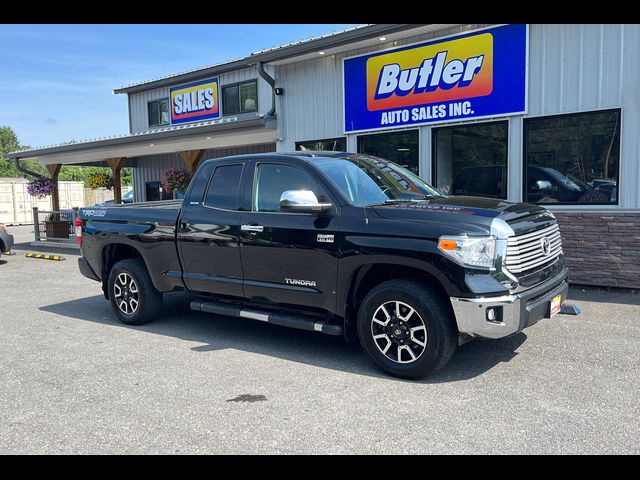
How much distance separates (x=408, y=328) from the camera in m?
4.61

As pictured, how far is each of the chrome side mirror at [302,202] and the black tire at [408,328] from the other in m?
0.91

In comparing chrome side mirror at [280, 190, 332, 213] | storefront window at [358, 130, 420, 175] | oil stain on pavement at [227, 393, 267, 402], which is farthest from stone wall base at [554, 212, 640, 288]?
oil stain on pavement at [227, 393, 267, 402]

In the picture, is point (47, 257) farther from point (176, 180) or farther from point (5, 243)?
point (176, 180)

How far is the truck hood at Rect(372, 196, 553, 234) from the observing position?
4453mm

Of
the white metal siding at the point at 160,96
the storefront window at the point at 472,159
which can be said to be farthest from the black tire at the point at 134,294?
the white metal siding at the point at 160,96

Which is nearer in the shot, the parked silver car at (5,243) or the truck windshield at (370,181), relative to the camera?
the truck windshield at (370,181)

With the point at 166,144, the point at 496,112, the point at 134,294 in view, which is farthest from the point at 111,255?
the point at 166,144

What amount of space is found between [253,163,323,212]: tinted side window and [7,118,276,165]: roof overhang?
263 inches

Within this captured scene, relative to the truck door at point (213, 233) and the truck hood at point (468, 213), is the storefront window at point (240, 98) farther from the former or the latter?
the truck hood at point (468, 213)

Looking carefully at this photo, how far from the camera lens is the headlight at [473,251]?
4.35 meters

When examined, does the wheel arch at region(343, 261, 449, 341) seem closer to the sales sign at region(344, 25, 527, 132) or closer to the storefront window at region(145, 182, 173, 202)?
the sales sign at region(344, 25, 527, 132)

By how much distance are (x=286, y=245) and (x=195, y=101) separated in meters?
14.3

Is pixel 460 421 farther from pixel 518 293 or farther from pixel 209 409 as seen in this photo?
pixel 209 409

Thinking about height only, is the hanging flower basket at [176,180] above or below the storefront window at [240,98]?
below
